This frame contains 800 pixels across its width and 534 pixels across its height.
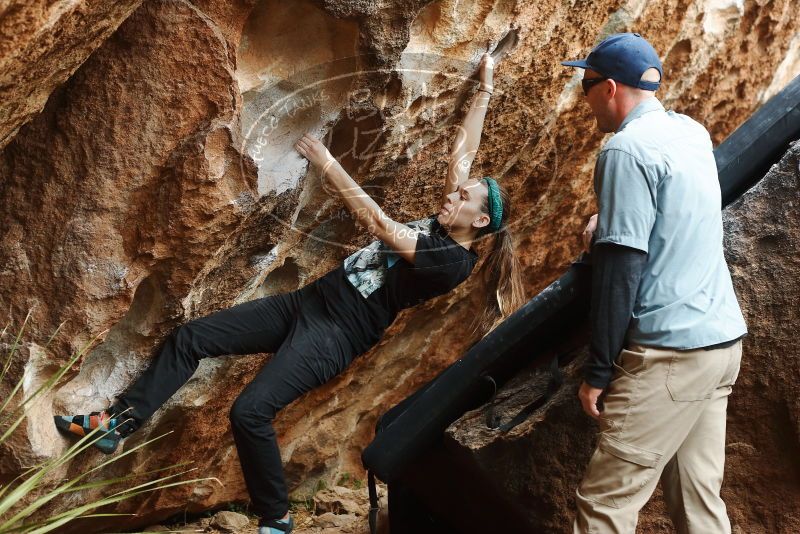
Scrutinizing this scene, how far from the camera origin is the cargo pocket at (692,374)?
313 cm

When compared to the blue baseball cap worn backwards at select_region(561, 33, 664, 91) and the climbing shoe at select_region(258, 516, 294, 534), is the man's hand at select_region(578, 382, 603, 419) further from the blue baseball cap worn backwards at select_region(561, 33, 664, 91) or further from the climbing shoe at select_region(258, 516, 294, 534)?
the climbing shoe at select_region(258, 516, 294, 534)

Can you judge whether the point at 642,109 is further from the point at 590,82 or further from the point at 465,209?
the point at 465,209

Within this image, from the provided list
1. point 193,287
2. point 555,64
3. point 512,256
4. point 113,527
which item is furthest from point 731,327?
point 113,527

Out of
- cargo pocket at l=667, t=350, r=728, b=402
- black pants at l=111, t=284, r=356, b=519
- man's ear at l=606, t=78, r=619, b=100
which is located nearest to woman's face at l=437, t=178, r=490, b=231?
black pants at l=111, t=284, r=356, b=519

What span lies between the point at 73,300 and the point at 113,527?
162 centimetres

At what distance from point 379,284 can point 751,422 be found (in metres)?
1.53

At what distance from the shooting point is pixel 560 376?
385 cm

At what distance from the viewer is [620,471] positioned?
3162mm

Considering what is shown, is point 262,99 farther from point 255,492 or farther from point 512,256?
point 255,492

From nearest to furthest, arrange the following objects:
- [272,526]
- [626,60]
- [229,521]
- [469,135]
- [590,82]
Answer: [626,60] → [590,82] → [272,526] → [469,135] → [229,521]

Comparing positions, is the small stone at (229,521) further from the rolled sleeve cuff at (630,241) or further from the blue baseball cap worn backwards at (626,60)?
the blue baseball cap worn backwards at (626,60)

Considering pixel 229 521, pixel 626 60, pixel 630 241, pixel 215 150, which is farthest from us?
pixel 229 521

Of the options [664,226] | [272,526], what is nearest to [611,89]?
[664,226]

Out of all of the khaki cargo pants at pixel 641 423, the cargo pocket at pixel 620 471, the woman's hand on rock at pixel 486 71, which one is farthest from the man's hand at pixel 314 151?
the cargo pocket at pixel 620 471
